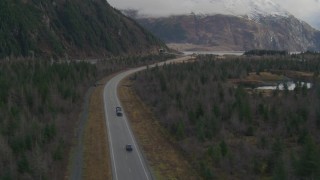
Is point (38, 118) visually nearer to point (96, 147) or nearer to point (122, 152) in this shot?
point (96, 147)

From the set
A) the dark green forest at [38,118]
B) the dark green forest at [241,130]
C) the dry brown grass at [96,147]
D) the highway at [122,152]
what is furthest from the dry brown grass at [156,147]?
the dark green forest at [38,118]

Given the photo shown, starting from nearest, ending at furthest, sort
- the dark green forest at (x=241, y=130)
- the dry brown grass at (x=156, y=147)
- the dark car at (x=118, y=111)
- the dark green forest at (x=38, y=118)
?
the dark green forest at (x=241, y=130), the dark green forest at (x=38, y=118), the dry brown grass at (x=156, y=147), the dark car at (x=118, y=111)

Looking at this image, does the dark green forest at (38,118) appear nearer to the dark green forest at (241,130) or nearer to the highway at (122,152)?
the highway at (122,152)

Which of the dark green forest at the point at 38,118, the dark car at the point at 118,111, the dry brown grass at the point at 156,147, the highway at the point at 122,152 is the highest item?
the dark green forest at the point at 38,118

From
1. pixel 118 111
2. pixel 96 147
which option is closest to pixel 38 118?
pixel 118 111

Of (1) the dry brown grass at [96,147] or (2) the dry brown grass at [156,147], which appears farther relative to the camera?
(2) the dry brown grass at [156,147]

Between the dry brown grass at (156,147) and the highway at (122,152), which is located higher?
the highway at (122,152)

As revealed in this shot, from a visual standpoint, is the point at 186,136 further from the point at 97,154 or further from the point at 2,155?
the point at 2,155

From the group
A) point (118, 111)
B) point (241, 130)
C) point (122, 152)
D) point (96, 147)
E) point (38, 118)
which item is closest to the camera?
point (122, 152)
